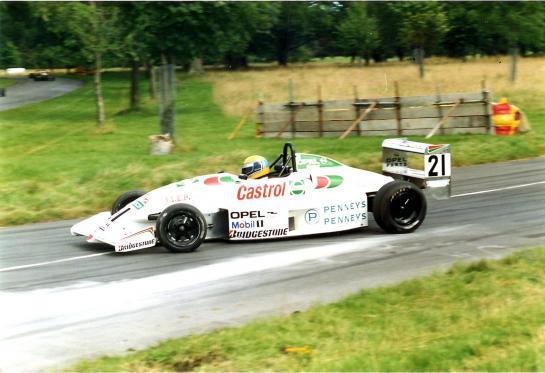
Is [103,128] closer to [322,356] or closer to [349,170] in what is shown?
[349,170]

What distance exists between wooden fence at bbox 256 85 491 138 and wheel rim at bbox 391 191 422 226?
41.8ft

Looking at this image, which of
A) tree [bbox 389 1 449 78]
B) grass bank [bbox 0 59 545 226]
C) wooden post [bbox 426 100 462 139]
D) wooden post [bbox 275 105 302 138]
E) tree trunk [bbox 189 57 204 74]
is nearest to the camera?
grass bank [bbox 0 59 545 226]

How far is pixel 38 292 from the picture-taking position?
9.90 m

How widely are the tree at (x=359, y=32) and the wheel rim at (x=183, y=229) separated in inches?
1298

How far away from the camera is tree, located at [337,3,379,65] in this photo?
44.4m

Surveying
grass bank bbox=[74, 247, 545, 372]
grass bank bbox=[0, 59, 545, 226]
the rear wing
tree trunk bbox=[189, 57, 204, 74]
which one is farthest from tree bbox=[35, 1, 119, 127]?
grass bank bbox=[74, 247, 545, 372]

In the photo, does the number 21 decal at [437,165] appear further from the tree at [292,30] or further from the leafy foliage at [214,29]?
the tree at [292,30]

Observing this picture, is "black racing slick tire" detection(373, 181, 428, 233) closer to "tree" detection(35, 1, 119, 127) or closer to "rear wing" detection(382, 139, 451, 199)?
"rear wing" detection(382, 139, 451, 199)

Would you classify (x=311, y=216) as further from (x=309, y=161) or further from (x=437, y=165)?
(x=437, y=165)

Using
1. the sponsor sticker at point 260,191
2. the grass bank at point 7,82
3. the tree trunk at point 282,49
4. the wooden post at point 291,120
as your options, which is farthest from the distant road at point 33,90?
the sponsor sticker at point 260,191

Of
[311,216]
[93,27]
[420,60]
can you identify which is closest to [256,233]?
[311,216]

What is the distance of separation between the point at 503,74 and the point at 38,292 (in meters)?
31.2

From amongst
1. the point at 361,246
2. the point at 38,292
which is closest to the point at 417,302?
the point at 361,246

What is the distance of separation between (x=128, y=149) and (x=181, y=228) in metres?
14.1
